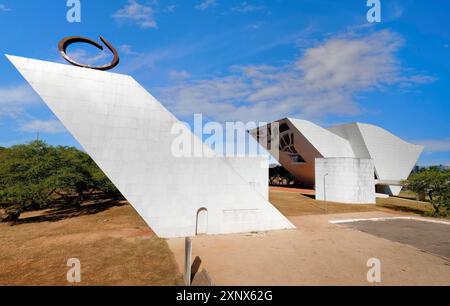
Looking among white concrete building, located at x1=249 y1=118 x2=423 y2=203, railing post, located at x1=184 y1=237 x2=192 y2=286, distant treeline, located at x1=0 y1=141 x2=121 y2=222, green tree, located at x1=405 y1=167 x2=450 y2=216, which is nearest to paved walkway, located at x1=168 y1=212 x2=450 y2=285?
railing post, located at x1=184 y1=237 x2=192 y2=286

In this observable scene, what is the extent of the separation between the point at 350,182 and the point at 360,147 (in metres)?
16.3

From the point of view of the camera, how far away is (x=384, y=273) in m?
8.52

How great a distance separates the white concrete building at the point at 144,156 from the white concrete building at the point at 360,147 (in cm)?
3506

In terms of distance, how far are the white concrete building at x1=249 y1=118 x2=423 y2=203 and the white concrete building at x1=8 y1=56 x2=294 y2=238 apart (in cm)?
3506

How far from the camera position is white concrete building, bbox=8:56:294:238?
36.7 feet

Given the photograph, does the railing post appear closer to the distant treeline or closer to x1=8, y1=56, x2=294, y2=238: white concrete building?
x1=8, y1=56, x2=294, y2=238: white concrete building

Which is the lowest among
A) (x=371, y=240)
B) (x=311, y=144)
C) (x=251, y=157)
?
(x=371, y=240)

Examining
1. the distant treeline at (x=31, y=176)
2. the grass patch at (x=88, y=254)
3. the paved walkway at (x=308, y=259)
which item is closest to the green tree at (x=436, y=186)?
the paved walkway at (x=308, y=259)

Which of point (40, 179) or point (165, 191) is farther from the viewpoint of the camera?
point (40, 179)

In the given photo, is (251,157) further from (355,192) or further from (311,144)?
(311,144)

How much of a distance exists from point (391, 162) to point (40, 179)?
186ft

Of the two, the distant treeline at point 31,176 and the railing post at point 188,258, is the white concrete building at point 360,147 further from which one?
the railing post at point 188,258

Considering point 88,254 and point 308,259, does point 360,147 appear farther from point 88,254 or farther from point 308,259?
point 88,254
